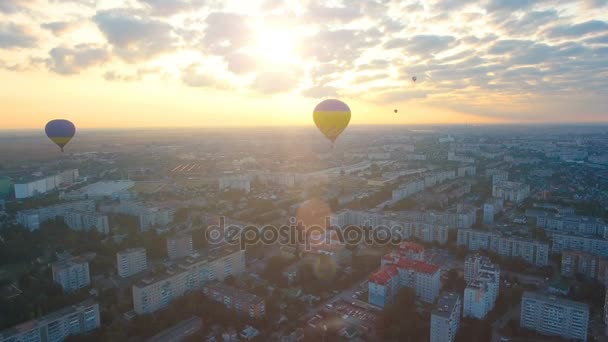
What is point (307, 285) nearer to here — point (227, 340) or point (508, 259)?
point (227, 340)

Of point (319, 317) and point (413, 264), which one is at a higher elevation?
point (413, 264)

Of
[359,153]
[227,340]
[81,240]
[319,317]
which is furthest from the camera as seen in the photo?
[359,153]

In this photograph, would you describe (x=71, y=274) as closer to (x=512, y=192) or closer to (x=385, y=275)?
(x=385, y=275)

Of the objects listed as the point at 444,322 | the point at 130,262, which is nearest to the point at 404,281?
the point at 444,322

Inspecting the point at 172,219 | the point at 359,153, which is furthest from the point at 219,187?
the point at 359,153

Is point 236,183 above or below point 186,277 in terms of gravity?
above

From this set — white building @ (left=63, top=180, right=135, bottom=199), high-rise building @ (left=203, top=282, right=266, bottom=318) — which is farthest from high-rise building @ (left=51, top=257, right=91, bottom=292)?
white building @ (left=63, top=180, right=135, bottom=199)
